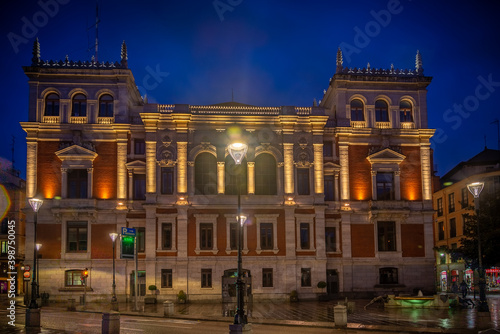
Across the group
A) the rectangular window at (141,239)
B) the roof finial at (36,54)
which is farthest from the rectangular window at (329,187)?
the roof finial at (36,54)

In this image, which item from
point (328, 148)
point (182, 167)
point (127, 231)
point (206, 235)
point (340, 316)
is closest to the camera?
point (340, 316)

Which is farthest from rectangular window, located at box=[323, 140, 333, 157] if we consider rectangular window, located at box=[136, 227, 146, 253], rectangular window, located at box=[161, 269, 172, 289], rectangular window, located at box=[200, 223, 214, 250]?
rectangular window, located at box=[136, 227, 146, 253]

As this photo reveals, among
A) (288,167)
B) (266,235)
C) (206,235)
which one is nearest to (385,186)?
(288,167)

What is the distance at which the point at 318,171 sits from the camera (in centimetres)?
4772

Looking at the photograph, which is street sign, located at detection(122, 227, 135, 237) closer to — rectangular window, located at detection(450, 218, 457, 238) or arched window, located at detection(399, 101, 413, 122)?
arched window, located at detection(399, 101, 413, 122)

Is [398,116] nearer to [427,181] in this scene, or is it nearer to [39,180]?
[427,181]

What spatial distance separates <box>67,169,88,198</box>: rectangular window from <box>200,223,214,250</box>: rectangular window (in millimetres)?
10694

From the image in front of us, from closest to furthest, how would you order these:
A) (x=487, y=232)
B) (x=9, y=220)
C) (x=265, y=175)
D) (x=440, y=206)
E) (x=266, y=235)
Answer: (x=487, y=232) → (x=266, y=235) → (x=265, y=175) → (x=9, y=220) → (x=440, y=206)

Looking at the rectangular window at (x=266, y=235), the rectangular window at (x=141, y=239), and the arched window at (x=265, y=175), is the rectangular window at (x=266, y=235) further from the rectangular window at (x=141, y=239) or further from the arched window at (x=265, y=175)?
the rectangular window at (x=141, y=239)

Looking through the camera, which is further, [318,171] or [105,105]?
[105,105]

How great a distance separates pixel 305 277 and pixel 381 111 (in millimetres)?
17031

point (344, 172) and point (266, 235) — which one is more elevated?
point (344, 172)

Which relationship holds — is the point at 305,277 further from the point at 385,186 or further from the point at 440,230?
the point at 440,230

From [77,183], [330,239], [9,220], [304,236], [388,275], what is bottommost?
[388,275]
